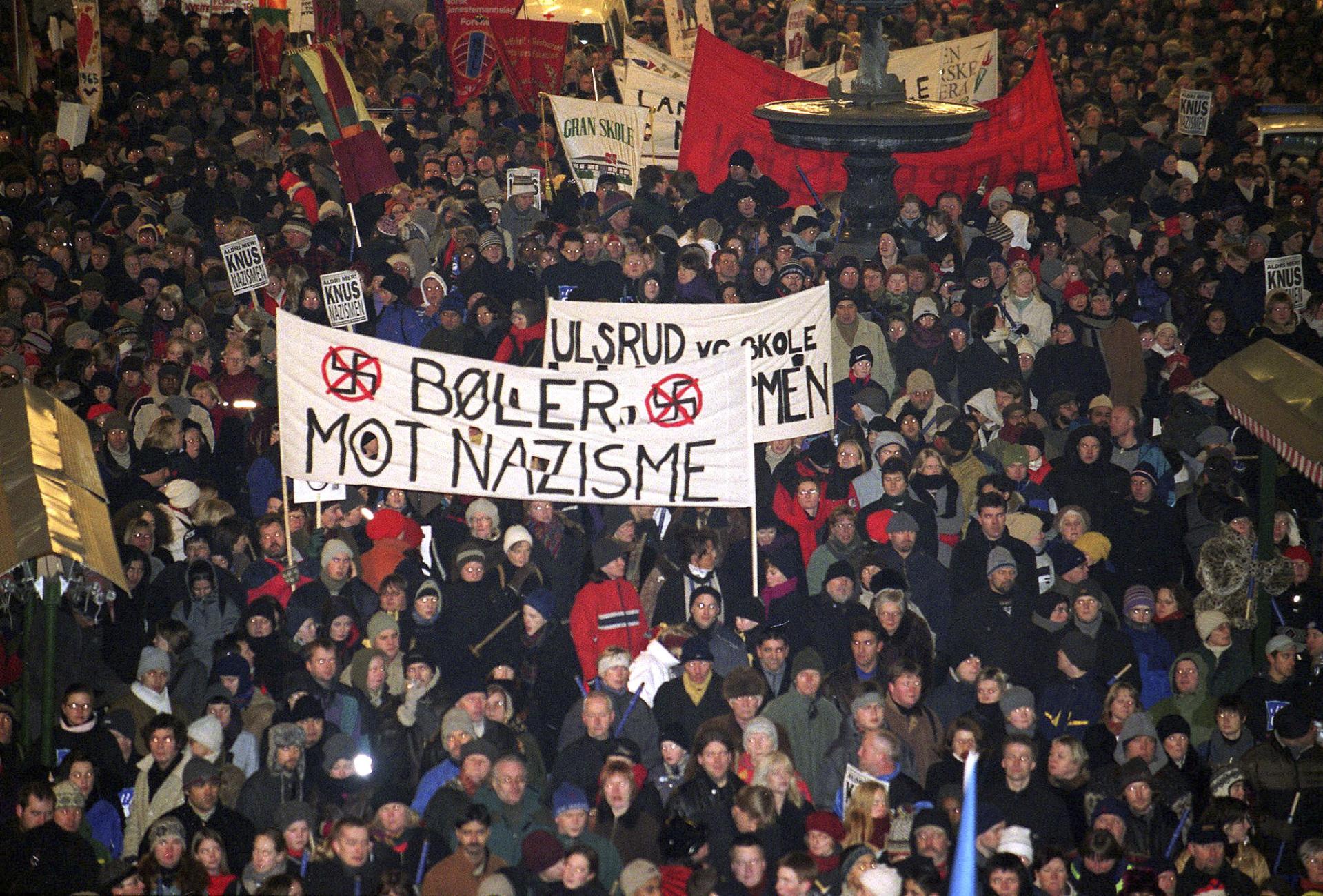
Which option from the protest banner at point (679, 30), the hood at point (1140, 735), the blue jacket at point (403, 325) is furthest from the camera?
the protest banner at point (679, 30)

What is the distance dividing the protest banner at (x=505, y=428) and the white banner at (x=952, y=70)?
38.5ft

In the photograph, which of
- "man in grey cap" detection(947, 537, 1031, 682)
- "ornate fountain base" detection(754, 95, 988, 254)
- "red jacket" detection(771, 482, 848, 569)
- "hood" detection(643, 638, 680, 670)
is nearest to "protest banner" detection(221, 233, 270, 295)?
"ornate fountain base" detection(754, 95, 988, 254)

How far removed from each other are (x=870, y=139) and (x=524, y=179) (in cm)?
349

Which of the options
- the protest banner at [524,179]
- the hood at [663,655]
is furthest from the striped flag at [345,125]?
the hood at [663,655]

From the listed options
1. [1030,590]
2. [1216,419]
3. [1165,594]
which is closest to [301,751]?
[1030,590]

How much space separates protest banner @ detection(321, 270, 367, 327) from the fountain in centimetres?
481

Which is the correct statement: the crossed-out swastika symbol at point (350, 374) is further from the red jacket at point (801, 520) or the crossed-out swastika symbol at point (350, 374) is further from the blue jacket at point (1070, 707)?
the blue jacket at point (1070, 707)

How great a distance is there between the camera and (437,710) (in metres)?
8.91

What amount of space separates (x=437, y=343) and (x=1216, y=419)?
5.80 metres

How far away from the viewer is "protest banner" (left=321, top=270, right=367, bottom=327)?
1359cm

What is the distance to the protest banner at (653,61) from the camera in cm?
1984

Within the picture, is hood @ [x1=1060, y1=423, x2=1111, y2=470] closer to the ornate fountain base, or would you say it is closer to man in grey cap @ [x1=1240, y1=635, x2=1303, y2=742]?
man in grey cap @ [x1=1240, y1=635, x2=1303, y2=742]

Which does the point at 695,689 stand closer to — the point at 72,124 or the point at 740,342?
the point at 740,342

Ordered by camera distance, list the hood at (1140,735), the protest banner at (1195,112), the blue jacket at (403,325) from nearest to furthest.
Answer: the hood at (1140,735) < the blue jacket at (403,325) < the protest banner at (1195,112)
